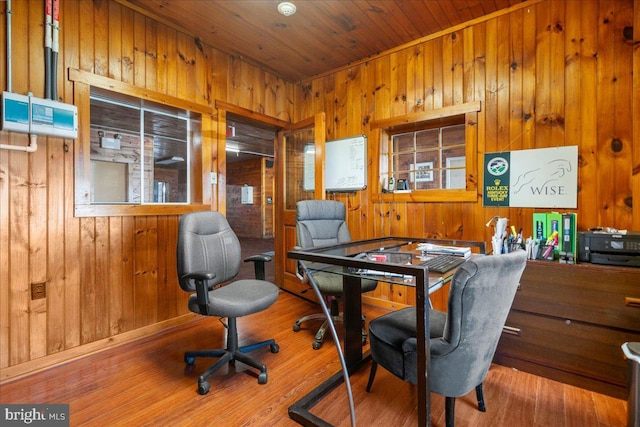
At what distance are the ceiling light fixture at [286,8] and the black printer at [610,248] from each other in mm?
2562

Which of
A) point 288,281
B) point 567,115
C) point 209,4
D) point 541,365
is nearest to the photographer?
point 541,365

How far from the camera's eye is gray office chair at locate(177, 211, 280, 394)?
1749 mm

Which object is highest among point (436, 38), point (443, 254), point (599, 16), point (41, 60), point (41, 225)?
point (436, 38)

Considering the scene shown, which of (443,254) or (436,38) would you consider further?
(436,38)

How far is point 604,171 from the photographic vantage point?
6.85 feet

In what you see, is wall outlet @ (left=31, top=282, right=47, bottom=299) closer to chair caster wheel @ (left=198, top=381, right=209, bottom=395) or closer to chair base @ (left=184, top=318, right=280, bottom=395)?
chair base @ (left=184, top=318, right=280, bottom=395)

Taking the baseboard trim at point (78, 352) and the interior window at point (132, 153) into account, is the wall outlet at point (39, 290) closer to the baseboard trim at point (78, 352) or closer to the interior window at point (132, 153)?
the baseboard trim at point (78, 352)

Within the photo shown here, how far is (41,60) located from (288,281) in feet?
9.50

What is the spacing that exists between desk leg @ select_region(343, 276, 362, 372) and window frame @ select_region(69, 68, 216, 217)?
1760 millimetres

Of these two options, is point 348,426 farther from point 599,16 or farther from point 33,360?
point 599,16

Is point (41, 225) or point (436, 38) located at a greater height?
point (436, 38)

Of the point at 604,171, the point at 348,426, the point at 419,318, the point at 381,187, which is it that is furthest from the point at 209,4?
the point at 604,171

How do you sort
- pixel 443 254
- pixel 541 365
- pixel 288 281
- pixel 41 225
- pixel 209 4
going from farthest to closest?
pixel 288 281 < pixel 209 4 < pixel 41 225 < pixel 541 365 < pixel 443 254

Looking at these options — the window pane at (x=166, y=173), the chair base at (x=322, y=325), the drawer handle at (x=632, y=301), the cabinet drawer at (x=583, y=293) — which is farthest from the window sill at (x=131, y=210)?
the drawer handle at (x=632, y=301)
